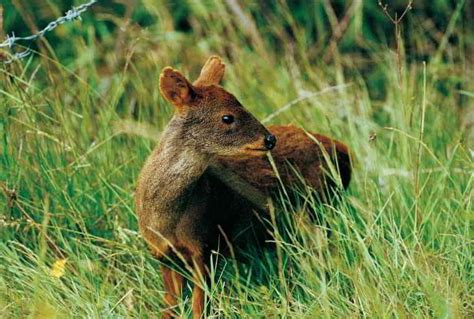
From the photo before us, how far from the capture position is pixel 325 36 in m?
7.82

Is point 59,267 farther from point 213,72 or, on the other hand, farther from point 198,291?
point 213,72

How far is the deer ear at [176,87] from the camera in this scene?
4074 millimetres

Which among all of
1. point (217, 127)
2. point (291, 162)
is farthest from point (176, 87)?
point (291, 162)

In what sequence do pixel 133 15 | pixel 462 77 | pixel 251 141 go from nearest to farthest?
pixel 251 141 < pixel 462 77 < pixel 133 15

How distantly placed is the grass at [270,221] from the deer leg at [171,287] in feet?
0.21

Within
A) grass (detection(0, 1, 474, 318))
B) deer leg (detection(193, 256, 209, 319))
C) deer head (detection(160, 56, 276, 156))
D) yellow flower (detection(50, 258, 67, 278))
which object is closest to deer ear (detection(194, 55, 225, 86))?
deer head (detection(160, 56, 276, 156))

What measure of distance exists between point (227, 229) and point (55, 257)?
0.79 metres

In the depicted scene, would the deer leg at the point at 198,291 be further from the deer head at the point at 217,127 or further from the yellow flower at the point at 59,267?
the yellow flower at the point at 59,267

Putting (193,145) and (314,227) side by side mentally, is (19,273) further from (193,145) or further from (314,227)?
(314,227)

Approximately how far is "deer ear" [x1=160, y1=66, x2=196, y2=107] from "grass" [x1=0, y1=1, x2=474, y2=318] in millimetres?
619

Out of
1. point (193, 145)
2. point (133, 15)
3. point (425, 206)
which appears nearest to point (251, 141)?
point (193, 145)

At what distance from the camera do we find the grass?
397 centimetres

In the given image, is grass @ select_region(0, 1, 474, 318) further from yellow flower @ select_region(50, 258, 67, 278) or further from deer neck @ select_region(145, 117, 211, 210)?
deer neck @ select_region(145, 117, 211, 210)

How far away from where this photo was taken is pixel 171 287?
430cm
